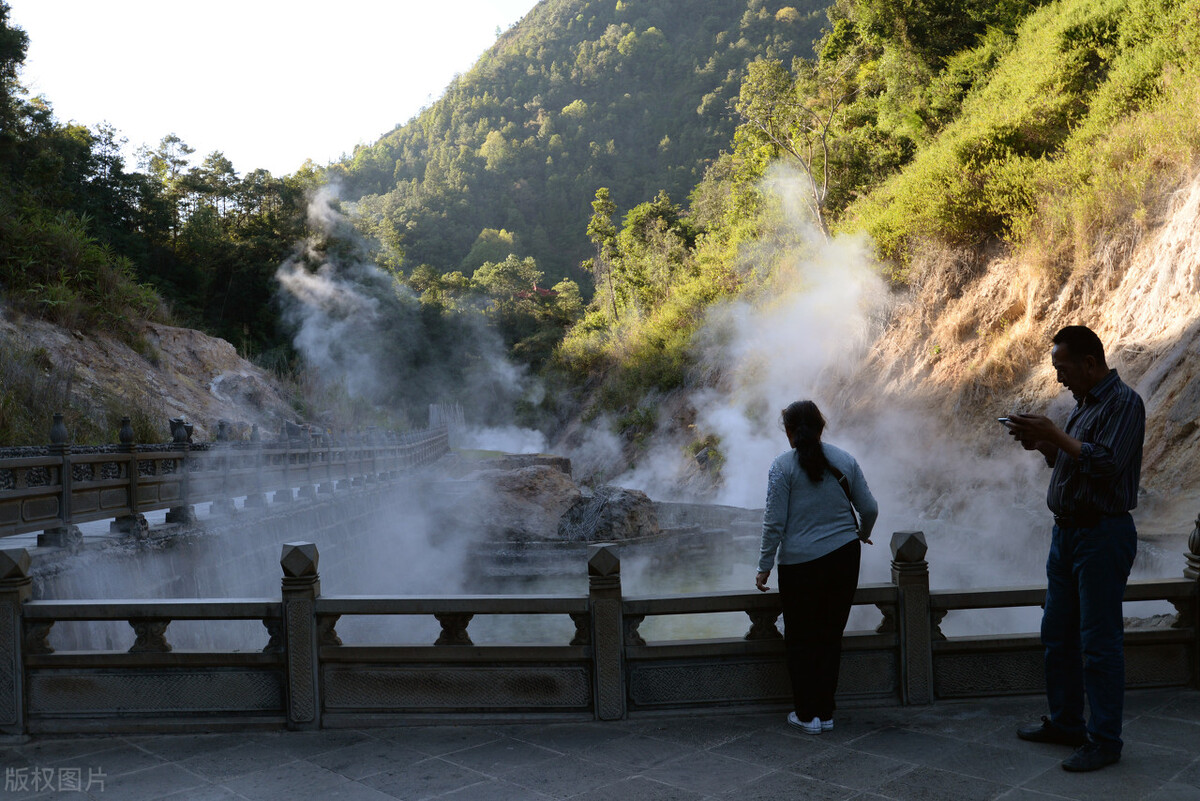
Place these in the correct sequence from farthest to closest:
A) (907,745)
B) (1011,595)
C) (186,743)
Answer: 1. (1011,595)
2. (186,743)
3. (907,745)

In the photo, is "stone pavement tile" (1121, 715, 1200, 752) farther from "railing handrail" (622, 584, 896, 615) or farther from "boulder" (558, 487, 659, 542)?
"boulder" (558, 487, 659, 542)

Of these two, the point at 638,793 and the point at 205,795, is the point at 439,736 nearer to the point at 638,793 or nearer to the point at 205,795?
the point at 205,795

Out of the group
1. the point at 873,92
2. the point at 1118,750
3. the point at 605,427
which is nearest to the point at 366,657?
the point at 1118,750

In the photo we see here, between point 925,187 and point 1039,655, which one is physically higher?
point 925,187

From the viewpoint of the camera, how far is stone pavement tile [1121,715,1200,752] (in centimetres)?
372

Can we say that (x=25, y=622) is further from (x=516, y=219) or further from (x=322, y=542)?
(x=516, y=219)

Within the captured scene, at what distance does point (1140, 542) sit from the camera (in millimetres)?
8641

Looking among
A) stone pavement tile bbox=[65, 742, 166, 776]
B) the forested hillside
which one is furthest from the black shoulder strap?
the forested hillside

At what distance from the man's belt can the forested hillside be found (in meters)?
58.5

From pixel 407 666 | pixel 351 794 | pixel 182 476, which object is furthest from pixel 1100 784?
pixel 182 476

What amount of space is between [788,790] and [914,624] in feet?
4.73

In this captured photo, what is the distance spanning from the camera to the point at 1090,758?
3414mm

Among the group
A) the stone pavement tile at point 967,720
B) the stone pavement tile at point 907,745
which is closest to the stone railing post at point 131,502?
the stone pavement tile at point 907,745

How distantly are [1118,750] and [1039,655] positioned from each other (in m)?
1.03
